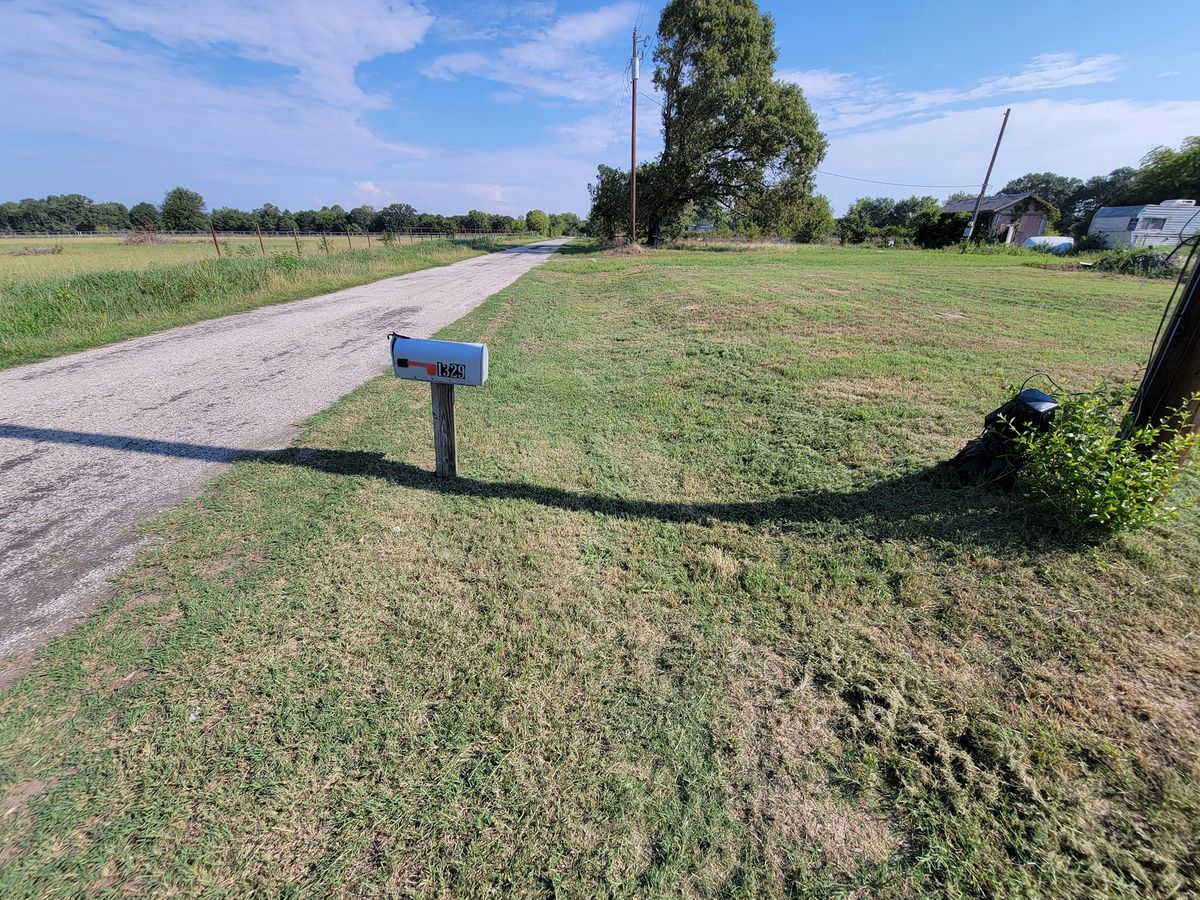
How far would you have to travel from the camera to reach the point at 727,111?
97.2ft

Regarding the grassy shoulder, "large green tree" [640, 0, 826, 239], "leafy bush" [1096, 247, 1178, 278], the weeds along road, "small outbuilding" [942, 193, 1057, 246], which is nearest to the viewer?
the weeds along road

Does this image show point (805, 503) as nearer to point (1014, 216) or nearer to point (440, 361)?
point (440, 361)

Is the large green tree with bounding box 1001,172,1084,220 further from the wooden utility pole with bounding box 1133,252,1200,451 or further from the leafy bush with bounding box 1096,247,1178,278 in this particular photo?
the wooden utility pole with bounding box 1133,252,1200,451

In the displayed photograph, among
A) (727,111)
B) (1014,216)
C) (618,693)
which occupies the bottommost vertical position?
(618,693)

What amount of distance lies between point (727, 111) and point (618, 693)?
34.9 meters

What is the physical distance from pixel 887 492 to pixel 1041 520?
83cm

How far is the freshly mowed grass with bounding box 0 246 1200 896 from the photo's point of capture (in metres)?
1.56

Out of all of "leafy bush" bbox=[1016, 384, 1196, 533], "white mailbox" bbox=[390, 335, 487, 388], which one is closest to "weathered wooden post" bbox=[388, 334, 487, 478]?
"white mailbox" bbox=[390, 335, 487, 388]

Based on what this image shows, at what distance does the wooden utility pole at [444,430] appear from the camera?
3.56 meters

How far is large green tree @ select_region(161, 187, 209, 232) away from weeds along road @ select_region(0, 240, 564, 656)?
64432 millimetres

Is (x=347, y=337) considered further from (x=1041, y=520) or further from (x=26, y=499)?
(x=1041, y=520)

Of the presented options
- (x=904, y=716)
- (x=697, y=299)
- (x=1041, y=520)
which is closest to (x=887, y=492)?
(x=1041, y=520)

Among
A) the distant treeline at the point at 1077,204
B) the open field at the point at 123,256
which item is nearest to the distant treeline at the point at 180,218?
the open field at the point at 123,256

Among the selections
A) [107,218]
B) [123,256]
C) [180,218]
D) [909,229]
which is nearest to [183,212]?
[180,218]
